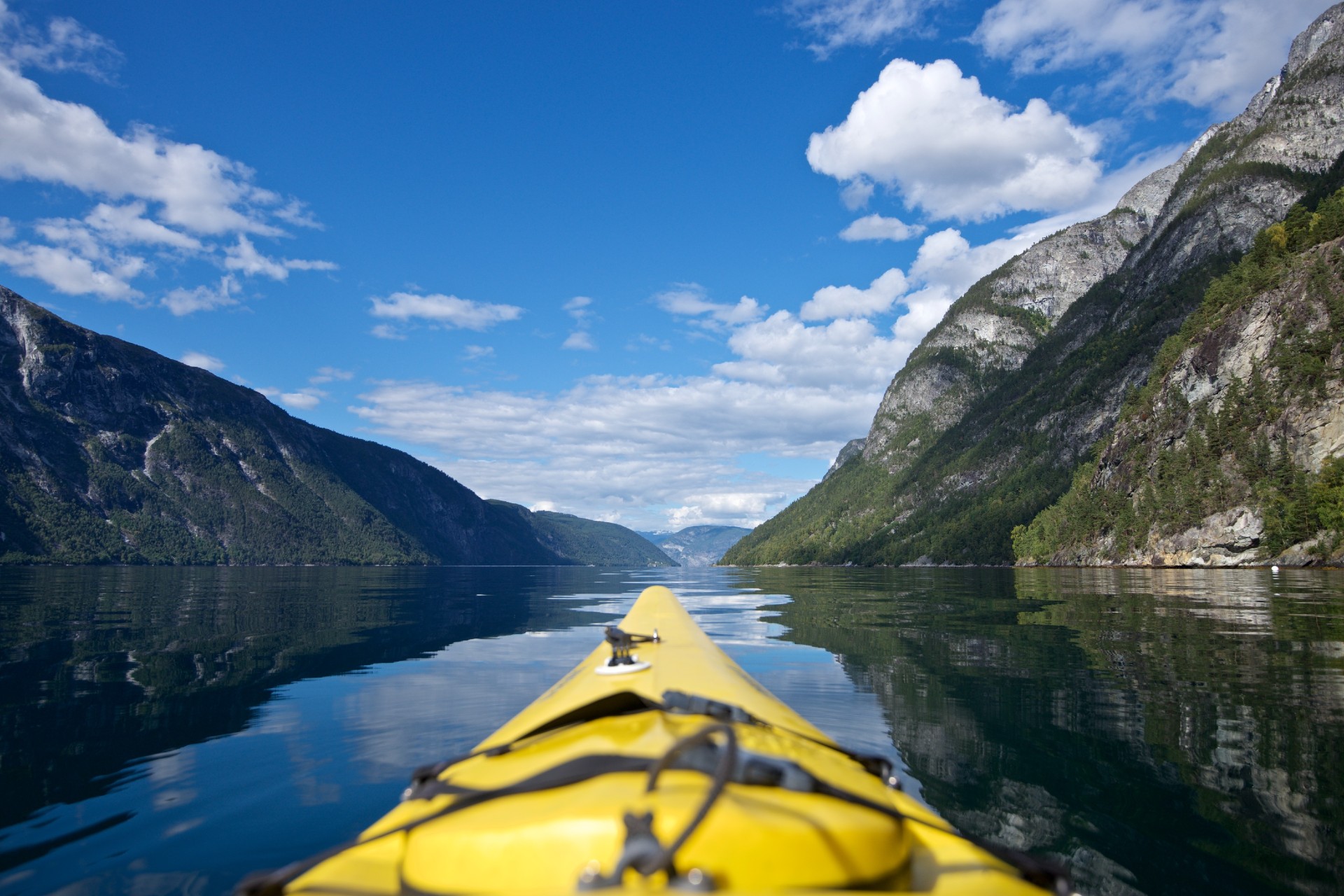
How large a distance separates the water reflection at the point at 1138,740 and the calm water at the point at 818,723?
3 centimetres

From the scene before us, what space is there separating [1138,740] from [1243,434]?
94.4 meters

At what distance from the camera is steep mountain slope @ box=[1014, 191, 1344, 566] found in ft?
220

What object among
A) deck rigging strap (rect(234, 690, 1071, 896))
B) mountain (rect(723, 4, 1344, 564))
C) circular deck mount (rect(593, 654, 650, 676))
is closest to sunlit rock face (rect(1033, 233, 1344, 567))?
mountain (rect(723, 4, 1344, 564))

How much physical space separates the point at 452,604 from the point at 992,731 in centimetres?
2867

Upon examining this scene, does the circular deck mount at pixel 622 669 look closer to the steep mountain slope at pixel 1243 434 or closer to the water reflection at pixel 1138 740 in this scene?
the water reflection at pixel 1138 740

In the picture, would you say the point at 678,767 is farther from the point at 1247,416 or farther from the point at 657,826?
the point at 1247,416

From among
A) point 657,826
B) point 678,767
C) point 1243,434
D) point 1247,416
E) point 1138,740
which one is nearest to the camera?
point 657,826

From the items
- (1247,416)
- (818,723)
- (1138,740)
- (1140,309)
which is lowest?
(818,723)

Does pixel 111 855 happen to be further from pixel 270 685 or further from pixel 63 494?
pixel 63 494

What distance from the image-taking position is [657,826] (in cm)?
210

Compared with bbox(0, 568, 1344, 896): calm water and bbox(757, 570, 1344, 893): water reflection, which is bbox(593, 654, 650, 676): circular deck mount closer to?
bbox(0, 568, 1344, 896): calm water

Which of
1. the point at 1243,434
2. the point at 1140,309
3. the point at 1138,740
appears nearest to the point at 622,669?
the point at 1138,740

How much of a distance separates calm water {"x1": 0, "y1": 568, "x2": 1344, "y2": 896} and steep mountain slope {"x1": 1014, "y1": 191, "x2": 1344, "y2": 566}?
6474cm

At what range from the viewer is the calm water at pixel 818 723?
5035 mm
